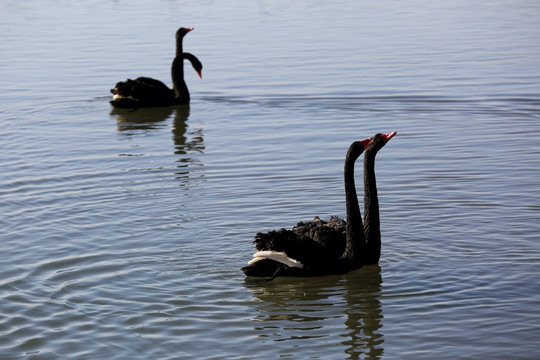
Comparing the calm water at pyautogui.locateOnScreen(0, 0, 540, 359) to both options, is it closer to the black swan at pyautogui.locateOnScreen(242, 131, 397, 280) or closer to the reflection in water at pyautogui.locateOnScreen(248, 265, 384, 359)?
the reflection in water at pyautogui.locateOnScreen(248, 265, 384, 359)

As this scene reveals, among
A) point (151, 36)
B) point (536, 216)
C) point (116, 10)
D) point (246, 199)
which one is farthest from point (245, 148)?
point (116, 10)

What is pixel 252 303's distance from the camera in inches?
288

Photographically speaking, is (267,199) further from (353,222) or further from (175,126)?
(175,126)

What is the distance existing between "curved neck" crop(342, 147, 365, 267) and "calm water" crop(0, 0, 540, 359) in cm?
20

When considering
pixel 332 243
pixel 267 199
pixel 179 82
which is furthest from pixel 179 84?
pixel 332 243

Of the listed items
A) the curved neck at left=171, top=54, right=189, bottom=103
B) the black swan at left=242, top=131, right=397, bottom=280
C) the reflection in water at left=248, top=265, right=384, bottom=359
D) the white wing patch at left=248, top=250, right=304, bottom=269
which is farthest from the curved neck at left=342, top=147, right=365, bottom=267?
the curved neck at left=171, top=54, right=189, bottom=103

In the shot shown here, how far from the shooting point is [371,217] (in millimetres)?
7984

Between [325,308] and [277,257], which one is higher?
[277,257]

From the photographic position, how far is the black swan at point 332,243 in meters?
7.56

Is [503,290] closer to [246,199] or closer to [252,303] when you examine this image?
[252,303]

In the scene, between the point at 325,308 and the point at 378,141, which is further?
the point at 378,141

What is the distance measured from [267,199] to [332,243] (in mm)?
2081

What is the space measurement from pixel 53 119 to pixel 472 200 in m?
7.94

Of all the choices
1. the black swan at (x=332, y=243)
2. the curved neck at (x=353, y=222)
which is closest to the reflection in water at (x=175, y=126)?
the black swan at (x=332, y=243)
